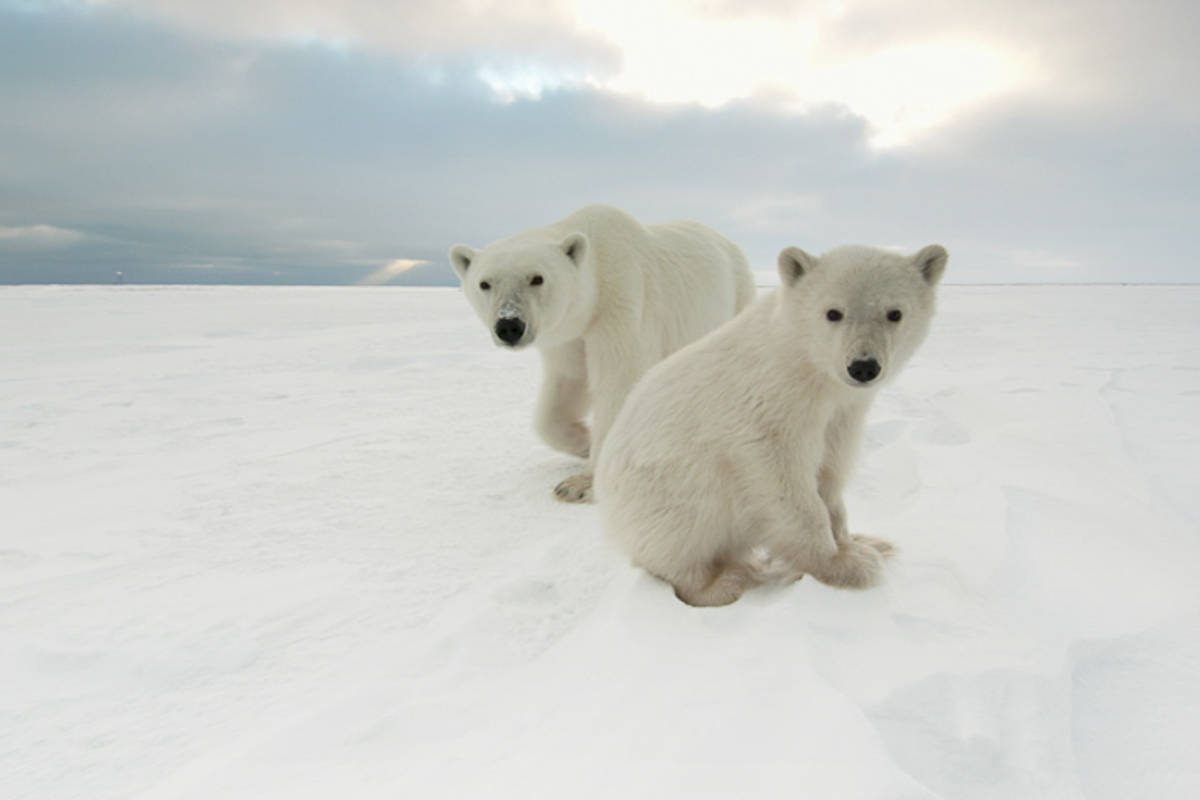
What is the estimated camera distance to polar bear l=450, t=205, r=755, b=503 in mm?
3066

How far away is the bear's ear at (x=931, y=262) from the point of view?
2008 millimetres

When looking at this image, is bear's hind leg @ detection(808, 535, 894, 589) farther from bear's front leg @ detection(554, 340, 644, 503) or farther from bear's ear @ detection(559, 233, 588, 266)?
bear's ear @ detection(559, 233, 588, 266)

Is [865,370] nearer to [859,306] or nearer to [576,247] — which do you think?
[859,306]

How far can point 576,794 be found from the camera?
113 centimetres

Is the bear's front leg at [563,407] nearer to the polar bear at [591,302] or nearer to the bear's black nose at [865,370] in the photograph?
the polar bear at [591,302]

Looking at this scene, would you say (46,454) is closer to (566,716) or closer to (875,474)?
(566,716)

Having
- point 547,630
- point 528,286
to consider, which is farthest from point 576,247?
point 547,630

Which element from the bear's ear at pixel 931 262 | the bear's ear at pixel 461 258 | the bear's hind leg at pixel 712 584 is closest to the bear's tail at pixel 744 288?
the bear's ear at pixel 461 258

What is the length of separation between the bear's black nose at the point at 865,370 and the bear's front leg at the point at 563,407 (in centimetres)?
210

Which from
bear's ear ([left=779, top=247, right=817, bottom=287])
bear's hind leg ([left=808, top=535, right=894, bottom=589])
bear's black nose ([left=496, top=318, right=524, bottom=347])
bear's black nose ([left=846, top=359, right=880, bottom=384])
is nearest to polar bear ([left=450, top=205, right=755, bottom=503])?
bear's black nose ([left=496, top=318, right=524, bottom=347])

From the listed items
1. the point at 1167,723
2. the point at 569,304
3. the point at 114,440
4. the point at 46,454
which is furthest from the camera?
the point at 114,440

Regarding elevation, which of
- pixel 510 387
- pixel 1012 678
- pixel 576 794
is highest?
pixel 576 794

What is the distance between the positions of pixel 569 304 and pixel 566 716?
2.13 metres

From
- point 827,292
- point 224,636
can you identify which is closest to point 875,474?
point 827,292
